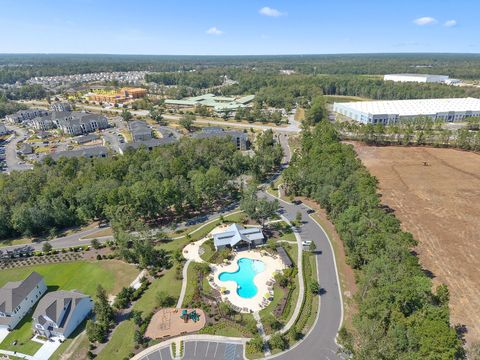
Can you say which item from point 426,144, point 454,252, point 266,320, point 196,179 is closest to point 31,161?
point 196,179

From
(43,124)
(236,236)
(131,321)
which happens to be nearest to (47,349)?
(131,321)

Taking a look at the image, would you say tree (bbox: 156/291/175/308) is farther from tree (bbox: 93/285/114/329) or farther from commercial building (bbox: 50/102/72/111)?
commercial building (bbox: 50/102/72/111)

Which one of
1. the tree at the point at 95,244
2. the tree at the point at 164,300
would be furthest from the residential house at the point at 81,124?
the tree at the point at 164,300

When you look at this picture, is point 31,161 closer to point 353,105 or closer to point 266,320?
point 266,320

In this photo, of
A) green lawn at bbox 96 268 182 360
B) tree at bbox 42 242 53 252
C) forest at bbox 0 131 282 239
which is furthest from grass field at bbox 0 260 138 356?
forest at bbox 0 131 282 239

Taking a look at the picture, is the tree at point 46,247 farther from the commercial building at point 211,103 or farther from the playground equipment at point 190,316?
the commercial building at point 211,103

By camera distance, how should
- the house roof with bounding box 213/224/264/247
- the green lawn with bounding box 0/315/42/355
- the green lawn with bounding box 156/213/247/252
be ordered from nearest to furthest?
the green lawn with bounding box 0/315/42/355 → the house roof with bounding box 213/224/264/247 → the green lawn with bounding box 156/213/247/252

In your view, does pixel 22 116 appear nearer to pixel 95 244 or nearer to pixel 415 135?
pixel 95 244
